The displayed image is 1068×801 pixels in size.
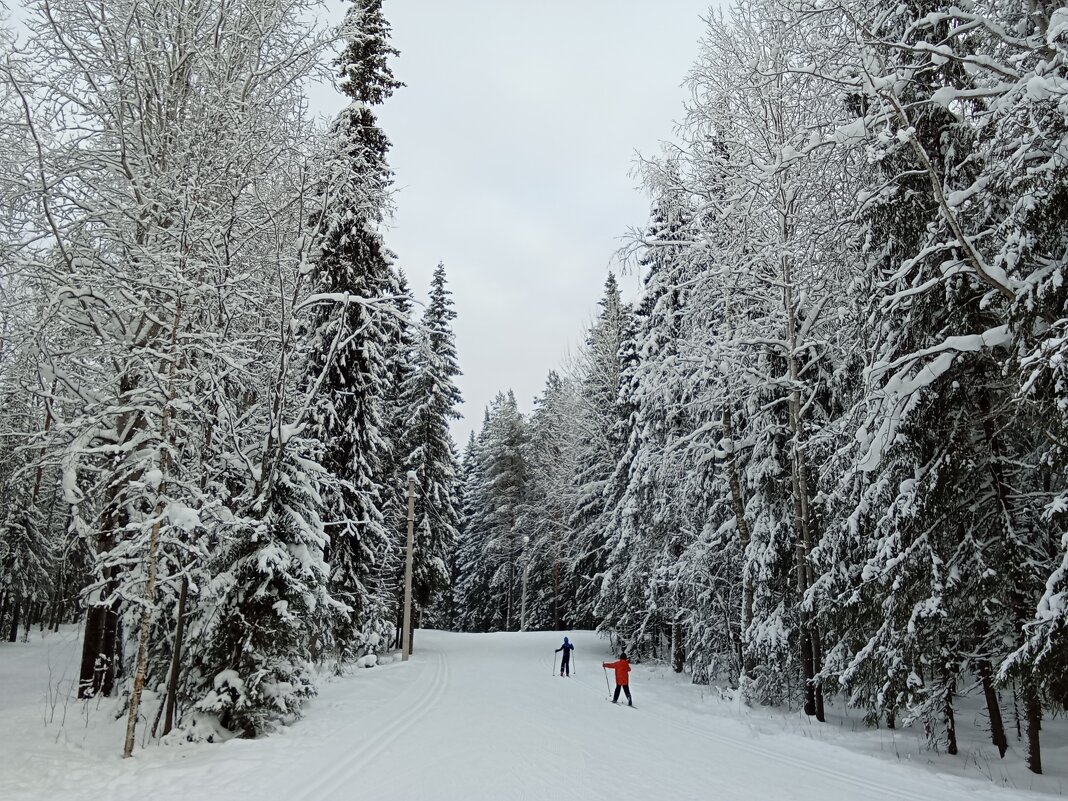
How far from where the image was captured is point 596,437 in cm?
2911

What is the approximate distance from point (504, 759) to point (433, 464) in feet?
66.8

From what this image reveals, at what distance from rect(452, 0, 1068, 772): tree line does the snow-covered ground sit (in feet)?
2.67

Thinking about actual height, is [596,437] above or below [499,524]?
above

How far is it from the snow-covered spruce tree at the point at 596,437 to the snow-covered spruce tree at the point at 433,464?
19.9ft

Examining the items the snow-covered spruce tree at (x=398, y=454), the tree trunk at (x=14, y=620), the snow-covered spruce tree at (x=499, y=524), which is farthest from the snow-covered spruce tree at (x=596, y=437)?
the tree trunk at (x=14, y=620)

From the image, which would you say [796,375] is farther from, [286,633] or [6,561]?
[6,561]

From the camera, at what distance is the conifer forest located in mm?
7703

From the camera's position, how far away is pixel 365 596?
18422 millimetres

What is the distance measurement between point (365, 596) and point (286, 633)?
9.07m

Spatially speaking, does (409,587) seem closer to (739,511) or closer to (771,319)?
(739,511)

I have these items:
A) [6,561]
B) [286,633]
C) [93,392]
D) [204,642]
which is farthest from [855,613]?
Result: [6,561]

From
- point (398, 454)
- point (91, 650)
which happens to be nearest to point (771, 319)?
point (91, 650)

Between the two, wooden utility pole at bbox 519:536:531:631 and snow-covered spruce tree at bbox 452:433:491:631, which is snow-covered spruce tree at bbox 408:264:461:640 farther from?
snow-covered spruce tree at bbox 452:433:491:631

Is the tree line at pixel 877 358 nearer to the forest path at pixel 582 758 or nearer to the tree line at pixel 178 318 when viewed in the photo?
the forest path at pixel 582 758
